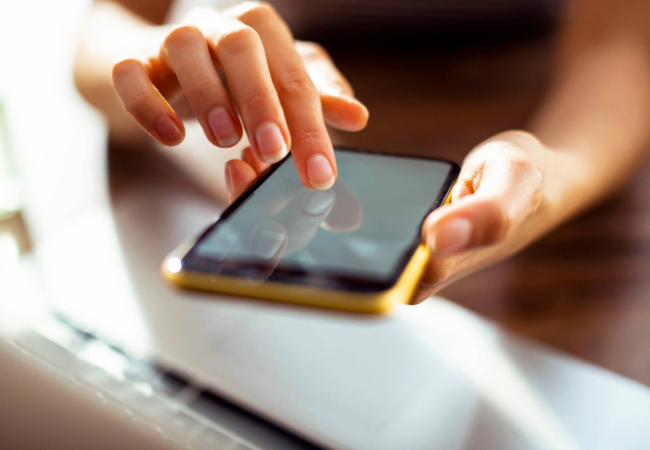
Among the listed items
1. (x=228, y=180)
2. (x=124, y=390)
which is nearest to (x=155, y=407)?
(x=124, y=390)

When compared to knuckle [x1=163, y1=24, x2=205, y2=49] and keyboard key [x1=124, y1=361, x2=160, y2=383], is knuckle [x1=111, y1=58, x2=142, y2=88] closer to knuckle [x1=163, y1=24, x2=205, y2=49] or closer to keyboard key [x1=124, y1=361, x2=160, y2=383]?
knuckle [x1=163, y1=24, x2=205, y2=49]

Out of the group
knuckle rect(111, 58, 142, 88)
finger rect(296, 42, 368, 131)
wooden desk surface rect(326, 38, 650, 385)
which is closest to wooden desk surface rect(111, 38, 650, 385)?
wooden desk surface rect(326, 38, 650, 385)

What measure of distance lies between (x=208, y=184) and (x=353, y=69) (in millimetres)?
671

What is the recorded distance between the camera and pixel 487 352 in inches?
15.2

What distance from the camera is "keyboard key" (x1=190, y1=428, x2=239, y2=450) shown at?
0.99 feet

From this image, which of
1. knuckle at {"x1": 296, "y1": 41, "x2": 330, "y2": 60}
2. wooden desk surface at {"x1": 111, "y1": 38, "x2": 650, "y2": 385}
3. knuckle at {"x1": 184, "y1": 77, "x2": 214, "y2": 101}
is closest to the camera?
knuckle at {"x1": 184, "y1": 77, "x2": 214, "y2": 101}

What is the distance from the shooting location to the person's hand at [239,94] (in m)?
0.29

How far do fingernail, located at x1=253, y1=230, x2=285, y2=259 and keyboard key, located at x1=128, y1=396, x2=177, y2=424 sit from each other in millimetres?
145

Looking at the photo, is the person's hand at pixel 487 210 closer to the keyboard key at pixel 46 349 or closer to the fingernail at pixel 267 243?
the fingernail at pixel 267 243

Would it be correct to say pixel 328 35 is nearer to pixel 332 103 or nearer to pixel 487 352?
pixel 332 103

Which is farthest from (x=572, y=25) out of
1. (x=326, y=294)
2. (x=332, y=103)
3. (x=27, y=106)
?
(x=27, y=106)

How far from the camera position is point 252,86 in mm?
303

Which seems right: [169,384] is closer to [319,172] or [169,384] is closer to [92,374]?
[92,374]

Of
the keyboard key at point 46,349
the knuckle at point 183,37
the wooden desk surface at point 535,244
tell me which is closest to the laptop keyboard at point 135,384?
the keyboard key at point 46,349
